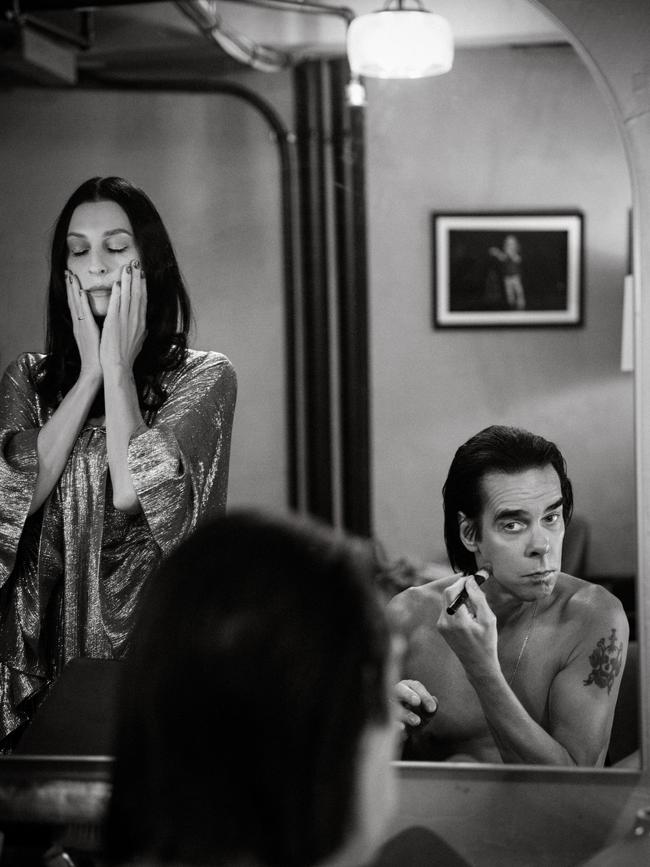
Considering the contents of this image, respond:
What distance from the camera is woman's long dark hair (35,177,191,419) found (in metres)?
1.97

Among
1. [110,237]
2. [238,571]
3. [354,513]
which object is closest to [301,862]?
[238,571]

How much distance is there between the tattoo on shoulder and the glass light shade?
3.51 feet

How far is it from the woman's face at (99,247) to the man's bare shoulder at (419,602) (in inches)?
30.9

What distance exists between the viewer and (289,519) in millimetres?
926

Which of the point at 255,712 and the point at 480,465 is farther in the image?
Result: the point at 480,465

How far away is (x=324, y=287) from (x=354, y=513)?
0.43 m

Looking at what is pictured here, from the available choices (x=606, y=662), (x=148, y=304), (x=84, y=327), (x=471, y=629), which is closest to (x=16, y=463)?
(x=84, y=327)

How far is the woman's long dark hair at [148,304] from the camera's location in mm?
1971

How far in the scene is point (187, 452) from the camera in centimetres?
194

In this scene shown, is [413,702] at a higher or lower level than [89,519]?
lower

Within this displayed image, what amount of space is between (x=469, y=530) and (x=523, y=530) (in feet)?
0.32

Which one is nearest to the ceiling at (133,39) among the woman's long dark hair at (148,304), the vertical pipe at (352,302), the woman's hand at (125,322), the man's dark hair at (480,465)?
the vertical pipe at (352,302)

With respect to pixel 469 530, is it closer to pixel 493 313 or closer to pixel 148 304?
pixel 493 313

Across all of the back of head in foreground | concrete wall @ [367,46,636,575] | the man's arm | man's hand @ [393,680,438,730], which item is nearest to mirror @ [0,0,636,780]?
concrete wall @ [367,46,636,575]
